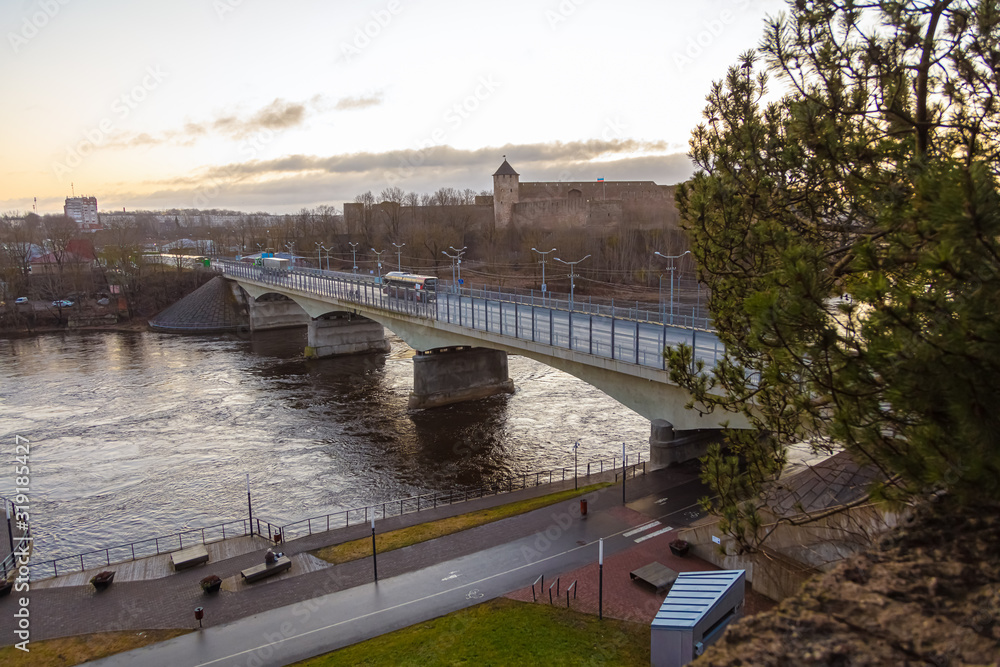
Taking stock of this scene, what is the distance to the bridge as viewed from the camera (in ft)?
80.2

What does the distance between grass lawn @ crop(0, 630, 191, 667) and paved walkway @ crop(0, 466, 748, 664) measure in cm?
37

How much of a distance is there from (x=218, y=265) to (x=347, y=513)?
76.2 m

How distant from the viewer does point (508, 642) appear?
13.7 metres

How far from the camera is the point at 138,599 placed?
16844mm

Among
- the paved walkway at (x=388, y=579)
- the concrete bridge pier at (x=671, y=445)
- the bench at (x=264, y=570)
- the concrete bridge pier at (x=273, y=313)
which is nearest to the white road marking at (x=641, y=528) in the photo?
the paved walkway at (x=388, y=579)

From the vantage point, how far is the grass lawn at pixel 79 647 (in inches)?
552

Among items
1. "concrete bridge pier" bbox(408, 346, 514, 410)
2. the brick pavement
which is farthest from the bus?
the brick pavement

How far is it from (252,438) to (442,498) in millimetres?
12359

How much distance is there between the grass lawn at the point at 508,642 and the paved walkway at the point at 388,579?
0.64 m

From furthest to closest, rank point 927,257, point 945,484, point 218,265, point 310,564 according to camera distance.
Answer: point 218,265, point 310,564, point 945,484, point 927,257

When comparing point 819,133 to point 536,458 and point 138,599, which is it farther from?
point 536,458

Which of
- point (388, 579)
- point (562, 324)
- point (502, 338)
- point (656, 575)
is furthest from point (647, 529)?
point (562, 324)

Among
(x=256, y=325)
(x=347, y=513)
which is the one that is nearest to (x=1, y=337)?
(x=256, y=325)

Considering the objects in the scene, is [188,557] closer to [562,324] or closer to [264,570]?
[264,570]
